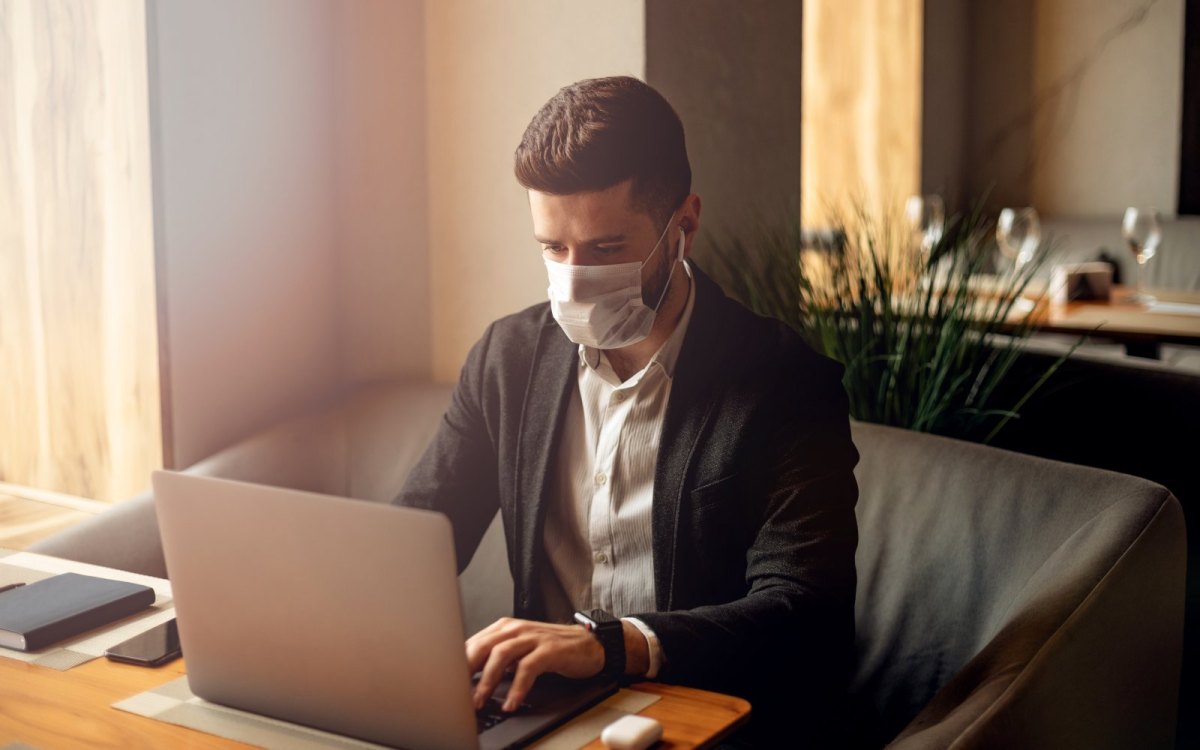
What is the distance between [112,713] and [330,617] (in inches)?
10.5

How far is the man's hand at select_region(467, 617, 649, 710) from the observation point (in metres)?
1.12

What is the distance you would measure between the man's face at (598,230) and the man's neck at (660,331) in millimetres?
45

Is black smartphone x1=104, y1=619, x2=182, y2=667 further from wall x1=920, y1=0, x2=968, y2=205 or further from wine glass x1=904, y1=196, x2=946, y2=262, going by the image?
wall x1=920, y1=0, x2=968, y2=205

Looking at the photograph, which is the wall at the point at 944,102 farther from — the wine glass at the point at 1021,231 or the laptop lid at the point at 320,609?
the laptop lid at the point at 320,609

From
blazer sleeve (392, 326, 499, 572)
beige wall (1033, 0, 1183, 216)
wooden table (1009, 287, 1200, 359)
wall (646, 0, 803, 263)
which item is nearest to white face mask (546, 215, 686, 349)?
blazer sleeve (392, 326, 499, 572)

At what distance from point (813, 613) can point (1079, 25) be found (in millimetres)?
5345

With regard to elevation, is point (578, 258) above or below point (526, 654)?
above

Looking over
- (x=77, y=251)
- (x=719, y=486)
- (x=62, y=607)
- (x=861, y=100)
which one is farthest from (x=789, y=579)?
(x=861, y=100)

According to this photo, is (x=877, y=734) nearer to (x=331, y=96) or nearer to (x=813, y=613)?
(x=813, y=613)

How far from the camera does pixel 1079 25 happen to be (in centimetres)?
589

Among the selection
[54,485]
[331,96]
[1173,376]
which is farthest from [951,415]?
[54,485]

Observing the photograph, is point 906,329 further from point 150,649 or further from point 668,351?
point 150,649

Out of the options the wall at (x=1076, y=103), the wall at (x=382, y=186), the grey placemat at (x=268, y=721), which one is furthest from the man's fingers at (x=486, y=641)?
the wall at (x=1076, y=103)

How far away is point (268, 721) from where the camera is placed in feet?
3.69
